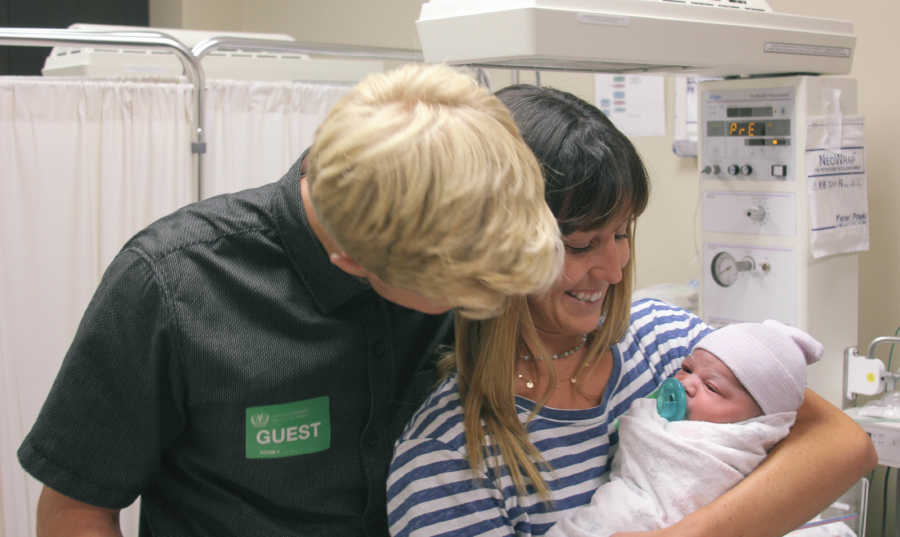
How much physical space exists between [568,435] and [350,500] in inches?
13.1

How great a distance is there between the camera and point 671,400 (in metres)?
1.47

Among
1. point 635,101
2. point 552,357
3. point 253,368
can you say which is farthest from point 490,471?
point 635,101

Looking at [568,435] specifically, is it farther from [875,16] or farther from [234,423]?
[875,16]

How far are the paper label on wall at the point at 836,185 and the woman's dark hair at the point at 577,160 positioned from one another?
3.36 ft

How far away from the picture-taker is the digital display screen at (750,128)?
210 cm

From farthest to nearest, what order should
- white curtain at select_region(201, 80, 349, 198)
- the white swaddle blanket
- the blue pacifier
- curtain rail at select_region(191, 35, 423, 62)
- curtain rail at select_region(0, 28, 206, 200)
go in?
white curtain at select_region(201, 80, 349, 198) < curtain rail at select_region(191, 35, 423, 62) < curtain rail at select_region(0, 28, 206, 200) < the blue pacifier < the white swaddle blanket

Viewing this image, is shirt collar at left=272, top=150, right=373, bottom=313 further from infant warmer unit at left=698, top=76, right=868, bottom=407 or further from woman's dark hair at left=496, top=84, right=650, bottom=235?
infant warmer unit at left=698, top=76, right=868, bottom=407

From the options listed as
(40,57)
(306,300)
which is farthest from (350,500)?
(40,57)

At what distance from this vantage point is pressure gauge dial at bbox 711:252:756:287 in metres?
2.18

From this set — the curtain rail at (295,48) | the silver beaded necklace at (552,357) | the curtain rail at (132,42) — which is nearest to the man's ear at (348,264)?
the silver beaded necklace at (552,357)

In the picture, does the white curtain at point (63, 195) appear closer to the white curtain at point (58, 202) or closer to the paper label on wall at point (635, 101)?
the white curtain at point (58, 202)

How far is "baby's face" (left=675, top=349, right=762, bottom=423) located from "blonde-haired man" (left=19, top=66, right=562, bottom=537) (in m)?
0.50

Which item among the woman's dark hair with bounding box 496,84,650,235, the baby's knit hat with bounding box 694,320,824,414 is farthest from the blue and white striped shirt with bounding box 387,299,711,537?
the woman's dark hair with bounding box 496,84,650,235

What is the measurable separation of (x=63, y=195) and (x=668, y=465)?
5.58 feet
